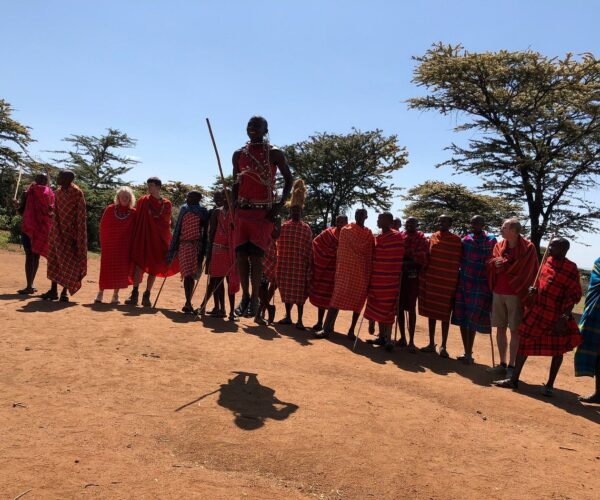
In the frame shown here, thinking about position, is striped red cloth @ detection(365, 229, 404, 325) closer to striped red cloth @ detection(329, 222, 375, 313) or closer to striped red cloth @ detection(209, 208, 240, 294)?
striped red cloth @ detection(329, 222, 375, 313)

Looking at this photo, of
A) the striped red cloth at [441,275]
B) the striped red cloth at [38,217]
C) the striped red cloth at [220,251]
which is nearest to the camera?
the striped red cloth at [441,275]

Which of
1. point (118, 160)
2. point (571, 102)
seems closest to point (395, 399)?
point (571, 102)

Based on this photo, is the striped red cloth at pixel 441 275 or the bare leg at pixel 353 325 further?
the bare leg at pixel 353 325

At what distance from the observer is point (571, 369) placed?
8781mm

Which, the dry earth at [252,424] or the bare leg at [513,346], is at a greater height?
the bare leg at [513,346]

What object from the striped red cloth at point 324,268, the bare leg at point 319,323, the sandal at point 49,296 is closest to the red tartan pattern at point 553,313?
the bare leg at point 319,323

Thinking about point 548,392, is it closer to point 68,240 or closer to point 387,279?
point 387,279

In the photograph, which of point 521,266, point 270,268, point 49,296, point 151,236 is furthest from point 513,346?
point 49,296

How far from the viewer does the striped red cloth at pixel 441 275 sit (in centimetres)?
778

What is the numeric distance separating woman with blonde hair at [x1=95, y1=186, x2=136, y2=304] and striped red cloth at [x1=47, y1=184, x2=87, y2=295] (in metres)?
0.34

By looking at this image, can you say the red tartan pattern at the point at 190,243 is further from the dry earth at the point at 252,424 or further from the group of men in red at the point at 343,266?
the dry earth at the point at 252,424

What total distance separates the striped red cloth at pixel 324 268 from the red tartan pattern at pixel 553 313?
3.32 metres

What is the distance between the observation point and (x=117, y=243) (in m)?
8.41

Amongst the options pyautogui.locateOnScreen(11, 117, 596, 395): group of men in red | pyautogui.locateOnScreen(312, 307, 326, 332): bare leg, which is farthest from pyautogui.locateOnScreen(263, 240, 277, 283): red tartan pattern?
pyautogui.locateOnScreen(312, 307, 326, 332): bare leg
